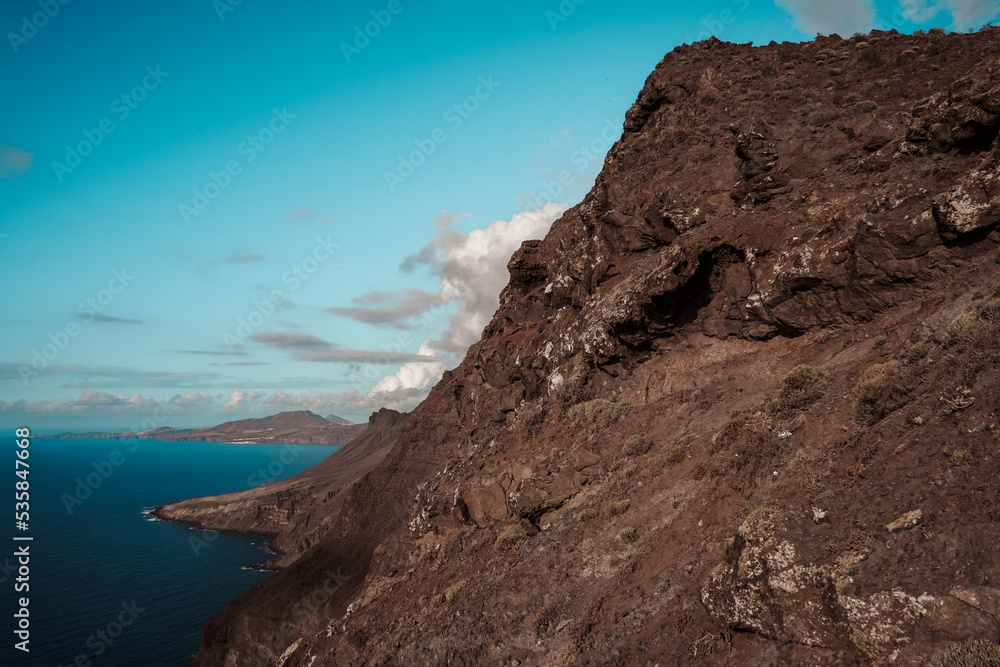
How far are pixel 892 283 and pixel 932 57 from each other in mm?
15992

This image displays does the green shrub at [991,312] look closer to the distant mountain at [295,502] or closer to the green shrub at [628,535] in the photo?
the green shrub at [628,535]

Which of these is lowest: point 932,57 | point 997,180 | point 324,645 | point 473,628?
point 324,645

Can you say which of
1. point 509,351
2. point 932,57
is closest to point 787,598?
point 509,351

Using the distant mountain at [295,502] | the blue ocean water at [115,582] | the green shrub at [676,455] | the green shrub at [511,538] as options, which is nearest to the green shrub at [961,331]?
the green shrub at [676,455]

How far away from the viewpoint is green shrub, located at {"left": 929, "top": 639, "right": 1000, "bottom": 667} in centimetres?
524

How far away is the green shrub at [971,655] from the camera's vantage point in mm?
5238

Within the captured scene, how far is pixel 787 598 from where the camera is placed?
24.1 ft

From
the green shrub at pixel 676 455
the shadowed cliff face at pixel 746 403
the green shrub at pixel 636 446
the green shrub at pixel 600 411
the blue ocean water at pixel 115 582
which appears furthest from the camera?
the blue ocean water at pixel 115 582

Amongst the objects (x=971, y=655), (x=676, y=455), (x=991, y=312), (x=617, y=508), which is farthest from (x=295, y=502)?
(x=971, y=655)

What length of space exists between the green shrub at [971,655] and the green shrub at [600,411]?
12.3 m

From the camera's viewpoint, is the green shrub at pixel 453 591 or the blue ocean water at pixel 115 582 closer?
the green shrub at pixel 453 591

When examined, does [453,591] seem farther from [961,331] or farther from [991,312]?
[991,312]

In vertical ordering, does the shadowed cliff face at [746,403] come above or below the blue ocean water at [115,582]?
above

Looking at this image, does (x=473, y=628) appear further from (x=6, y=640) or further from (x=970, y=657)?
(x=6, y=640)
